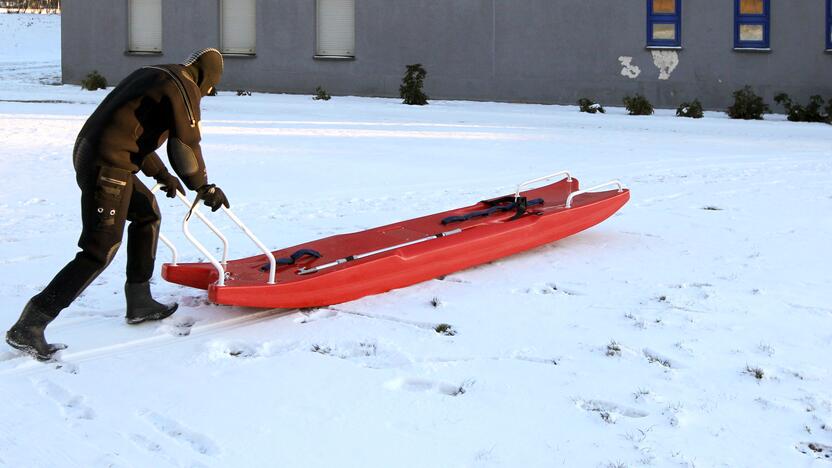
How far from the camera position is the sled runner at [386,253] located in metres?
5.54

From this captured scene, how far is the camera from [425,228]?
707 cm

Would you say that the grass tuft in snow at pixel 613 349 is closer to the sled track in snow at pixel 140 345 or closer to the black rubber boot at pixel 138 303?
the sled track in snow at pixel 140 345

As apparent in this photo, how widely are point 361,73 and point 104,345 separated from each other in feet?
57.4

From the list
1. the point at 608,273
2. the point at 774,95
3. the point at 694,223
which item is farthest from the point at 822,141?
the point at 608,273

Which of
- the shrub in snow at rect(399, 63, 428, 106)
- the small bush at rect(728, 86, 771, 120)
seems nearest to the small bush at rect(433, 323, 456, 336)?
the small bush at rect(728, 86, 771, 120)

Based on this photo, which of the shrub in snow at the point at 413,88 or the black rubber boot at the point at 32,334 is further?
the shrub in snow at the point at 413,88

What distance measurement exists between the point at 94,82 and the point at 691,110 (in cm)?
1236

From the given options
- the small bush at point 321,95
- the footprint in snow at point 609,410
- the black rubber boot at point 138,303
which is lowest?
the footprint in snow at point 609,410

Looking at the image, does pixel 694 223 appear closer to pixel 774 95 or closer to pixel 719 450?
pixel 719 450

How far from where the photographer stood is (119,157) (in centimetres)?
486

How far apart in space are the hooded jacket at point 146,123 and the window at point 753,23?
16696 mm

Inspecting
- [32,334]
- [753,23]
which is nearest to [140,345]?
[32,334]

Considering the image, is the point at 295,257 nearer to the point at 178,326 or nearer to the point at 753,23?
the point at 178,326

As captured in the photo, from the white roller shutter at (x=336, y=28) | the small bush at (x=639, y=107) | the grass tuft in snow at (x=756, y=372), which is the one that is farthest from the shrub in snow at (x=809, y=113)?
the grass tuft in snow at (x=756, y=372)
